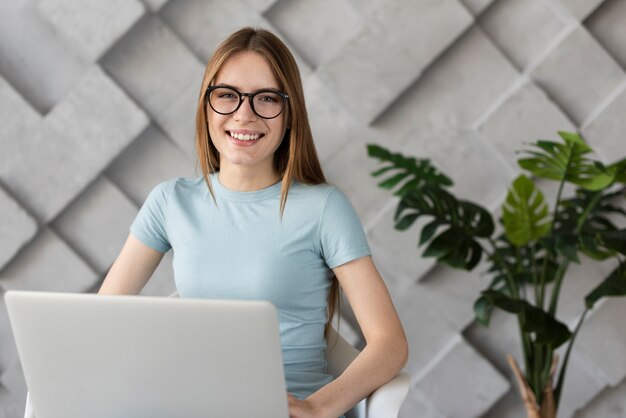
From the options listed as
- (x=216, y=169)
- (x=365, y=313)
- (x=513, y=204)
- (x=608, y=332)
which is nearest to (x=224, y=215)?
(x=216, y=169)

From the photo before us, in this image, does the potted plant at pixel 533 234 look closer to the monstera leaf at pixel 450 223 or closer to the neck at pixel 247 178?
the monstera leaf at pixel 450 223

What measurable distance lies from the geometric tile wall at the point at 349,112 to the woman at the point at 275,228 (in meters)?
0.91

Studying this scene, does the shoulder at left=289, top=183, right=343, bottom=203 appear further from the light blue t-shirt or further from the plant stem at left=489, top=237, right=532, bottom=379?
the plant stem at left=489, top=237, right=532, bottom=379

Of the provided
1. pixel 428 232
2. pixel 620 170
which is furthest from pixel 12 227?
pixel 620 170

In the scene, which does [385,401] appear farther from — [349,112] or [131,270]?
[349,112]

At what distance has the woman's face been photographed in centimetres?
123

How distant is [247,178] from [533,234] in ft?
3.13

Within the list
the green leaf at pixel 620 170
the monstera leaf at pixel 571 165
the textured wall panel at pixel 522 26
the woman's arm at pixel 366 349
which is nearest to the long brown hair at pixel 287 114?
the woman's arm at pixel 366 349

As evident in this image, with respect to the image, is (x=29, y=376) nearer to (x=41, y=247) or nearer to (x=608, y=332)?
(x=41, y=247)

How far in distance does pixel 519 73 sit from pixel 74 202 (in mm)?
1234

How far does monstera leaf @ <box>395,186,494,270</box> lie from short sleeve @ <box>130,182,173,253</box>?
76cm

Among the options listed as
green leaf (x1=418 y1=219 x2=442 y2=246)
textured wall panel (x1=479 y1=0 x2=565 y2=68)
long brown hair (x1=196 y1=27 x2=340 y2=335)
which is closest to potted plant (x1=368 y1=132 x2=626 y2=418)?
green leaf (x1=418 y1=219 x2=442 y2=246)

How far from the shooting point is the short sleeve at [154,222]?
134 cm

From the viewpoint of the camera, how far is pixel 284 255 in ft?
4.07
